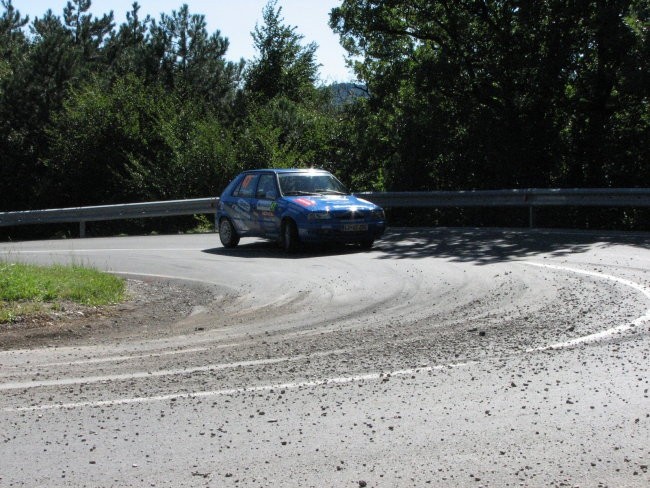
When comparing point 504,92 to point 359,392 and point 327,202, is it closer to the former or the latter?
point 327,202

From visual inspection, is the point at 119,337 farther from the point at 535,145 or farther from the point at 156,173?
the point at 156,173

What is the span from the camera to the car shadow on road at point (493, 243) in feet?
47.9

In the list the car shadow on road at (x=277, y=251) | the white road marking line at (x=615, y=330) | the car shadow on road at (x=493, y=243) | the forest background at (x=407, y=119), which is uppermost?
the forest background at (x=407, y=119)

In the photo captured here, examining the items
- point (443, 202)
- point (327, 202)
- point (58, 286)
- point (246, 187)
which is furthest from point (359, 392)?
point (443, 202)

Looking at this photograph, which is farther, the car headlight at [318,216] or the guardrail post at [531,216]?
the guardrail post at [531,216]

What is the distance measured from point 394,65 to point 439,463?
75.3ft

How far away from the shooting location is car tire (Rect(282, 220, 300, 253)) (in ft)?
54.2

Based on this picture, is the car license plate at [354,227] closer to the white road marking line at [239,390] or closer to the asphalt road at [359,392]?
the asphalt road at [359,392]

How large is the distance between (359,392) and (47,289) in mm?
5783

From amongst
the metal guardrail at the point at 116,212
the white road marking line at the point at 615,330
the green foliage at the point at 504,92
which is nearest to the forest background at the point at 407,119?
the green foliage at the point at 504,92

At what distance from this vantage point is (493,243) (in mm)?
16328

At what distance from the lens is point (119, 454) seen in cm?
510

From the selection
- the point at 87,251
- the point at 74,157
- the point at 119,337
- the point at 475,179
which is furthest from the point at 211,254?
the point at 74,157

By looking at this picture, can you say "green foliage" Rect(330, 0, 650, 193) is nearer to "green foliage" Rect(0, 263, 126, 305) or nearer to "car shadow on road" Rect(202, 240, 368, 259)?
"car shadow on road" Rect(202, 240, 368, 259)
